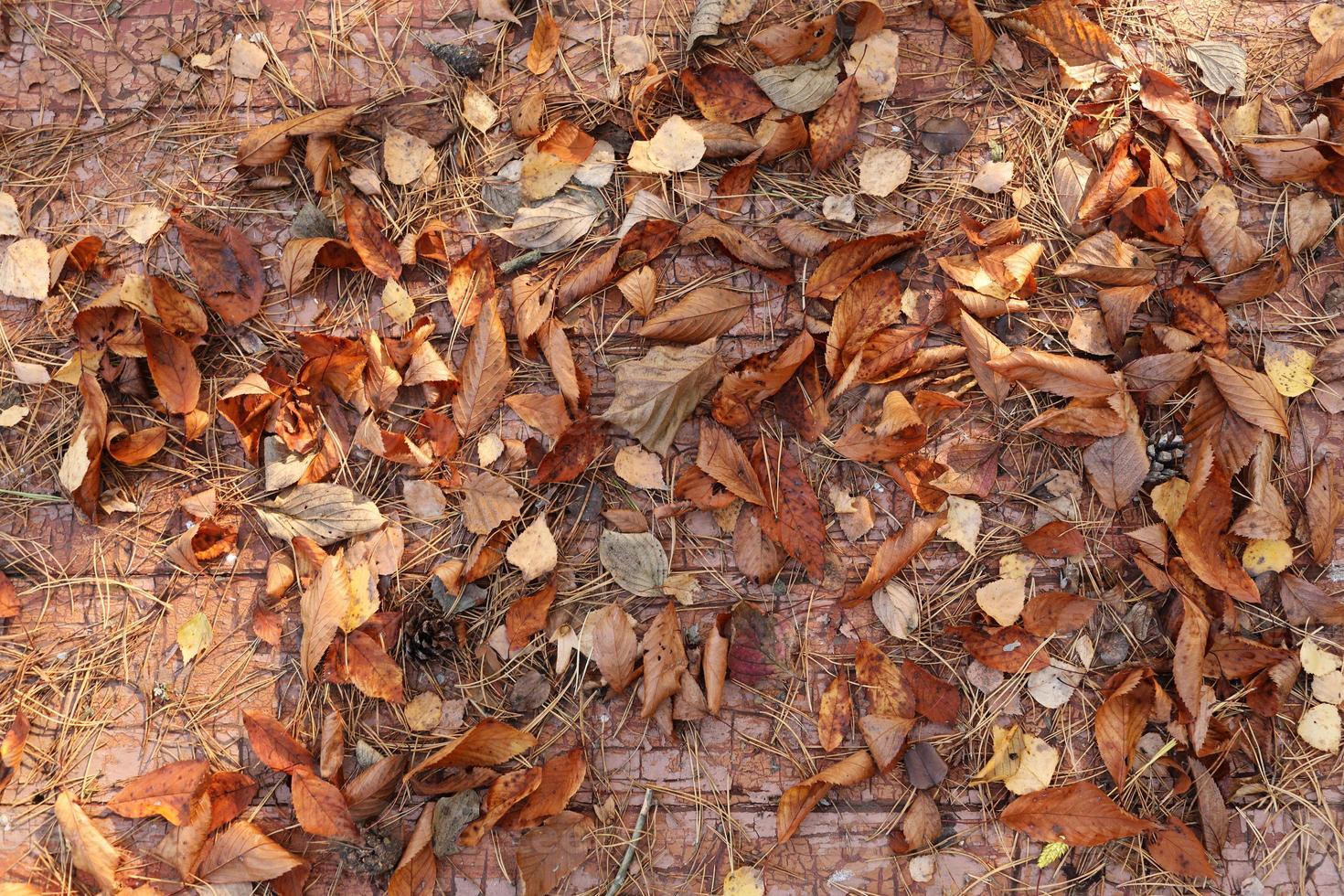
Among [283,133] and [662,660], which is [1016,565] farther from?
[283,133]

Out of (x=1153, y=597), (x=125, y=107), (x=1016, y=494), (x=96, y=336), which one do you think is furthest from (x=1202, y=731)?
(x=125, y=107)

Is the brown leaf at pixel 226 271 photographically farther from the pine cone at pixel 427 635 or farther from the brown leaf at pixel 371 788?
the brown leaf at pixel 371 788

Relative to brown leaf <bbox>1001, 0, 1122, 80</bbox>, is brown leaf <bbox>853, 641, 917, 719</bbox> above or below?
below

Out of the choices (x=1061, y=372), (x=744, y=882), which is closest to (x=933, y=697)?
(x=744, y=882)

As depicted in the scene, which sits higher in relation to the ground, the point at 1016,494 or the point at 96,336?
the point at 96,336

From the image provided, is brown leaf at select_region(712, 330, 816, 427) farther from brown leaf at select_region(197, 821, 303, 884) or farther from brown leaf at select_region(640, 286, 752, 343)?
brown leaf at select_region(197, 821, 303, 884)

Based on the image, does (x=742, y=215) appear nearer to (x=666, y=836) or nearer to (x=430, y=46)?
(x=430, y=46)

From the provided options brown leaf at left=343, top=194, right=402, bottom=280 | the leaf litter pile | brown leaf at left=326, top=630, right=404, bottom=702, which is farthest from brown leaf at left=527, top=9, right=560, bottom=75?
brown leaf at left=326, top=630, right=404, bottom=702
